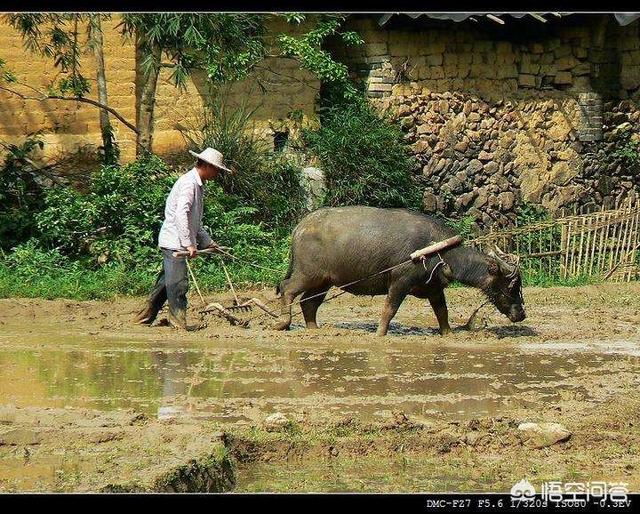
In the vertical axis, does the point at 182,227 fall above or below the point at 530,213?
above

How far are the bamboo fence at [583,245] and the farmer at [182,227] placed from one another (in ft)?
17.2

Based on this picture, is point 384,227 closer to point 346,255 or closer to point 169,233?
point 346,255

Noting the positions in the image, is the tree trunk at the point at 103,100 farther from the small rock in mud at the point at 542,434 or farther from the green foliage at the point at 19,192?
the small rock in mud at the point at 542,434

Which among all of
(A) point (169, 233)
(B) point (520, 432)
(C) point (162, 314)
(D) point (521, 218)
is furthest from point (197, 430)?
(D) point (521, 218)

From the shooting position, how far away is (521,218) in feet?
56.6

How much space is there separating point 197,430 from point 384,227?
450cm

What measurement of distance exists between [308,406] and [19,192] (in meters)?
8.27

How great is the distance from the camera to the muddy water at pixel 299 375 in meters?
8.28

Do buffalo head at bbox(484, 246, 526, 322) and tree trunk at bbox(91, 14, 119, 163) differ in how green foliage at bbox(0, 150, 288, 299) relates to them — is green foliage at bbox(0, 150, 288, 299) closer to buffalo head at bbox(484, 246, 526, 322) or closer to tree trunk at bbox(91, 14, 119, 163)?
tree trunk at bbox(91, 14, 119, 163)

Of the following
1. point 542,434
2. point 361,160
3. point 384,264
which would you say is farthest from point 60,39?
point 542,434

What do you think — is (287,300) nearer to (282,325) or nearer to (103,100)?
(282,325)

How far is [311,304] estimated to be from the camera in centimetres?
1174

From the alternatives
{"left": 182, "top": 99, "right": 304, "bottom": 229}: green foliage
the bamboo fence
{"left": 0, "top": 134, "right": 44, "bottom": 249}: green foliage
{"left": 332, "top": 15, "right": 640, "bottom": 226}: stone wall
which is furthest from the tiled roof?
{"left": 0, "top": 134, "right": 44, "bottom": 249}: green foliage

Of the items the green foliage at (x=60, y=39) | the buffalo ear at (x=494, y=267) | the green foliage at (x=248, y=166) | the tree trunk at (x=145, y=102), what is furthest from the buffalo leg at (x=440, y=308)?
the green foliage at (x=60, y=39)
